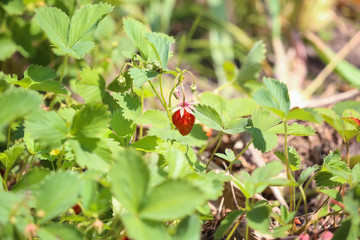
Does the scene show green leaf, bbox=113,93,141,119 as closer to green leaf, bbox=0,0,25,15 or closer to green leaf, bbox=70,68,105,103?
green leaf, bbox=70,68,105,103

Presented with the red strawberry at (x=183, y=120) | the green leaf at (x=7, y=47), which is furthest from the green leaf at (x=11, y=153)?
the green leaf at (x=7, y=47)

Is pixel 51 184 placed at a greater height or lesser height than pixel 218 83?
greater

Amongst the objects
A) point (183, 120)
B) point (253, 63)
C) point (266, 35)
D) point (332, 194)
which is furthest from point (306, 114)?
point (266, 35)

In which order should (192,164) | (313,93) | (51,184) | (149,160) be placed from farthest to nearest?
1. (313,93)
2. (192,164)
3. (149,160)
4. (51,184)

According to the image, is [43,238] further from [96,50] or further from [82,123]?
[96,50]

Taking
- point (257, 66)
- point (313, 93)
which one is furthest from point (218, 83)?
point (257, 66)

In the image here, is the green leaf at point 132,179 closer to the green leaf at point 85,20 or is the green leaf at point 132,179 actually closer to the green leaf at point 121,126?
the green leaf at point 121,126

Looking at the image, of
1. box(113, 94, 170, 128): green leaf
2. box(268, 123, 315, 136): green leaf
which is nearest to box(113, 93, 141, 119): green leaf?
box(113, 94, 170, 128): green leaf

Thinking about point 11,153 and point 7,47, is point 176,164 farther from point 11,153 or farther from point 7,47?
point 7,47
